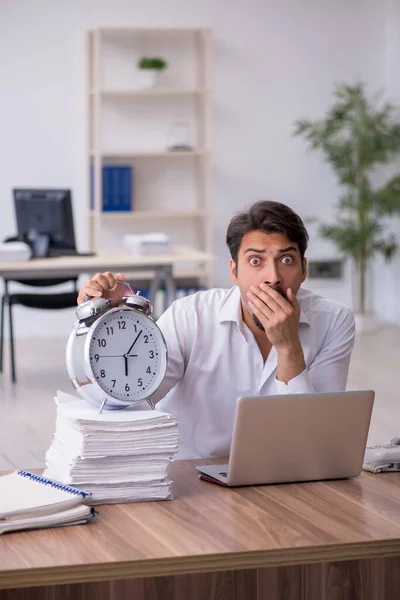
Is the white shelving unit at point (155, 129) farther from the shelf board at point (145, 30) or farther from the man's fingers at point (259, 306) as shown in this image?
the man's fingers at point (259, 306)

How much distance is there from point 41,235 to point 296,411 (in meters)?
4.44

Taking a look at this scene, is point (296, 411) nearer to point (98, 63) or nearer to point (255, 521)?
point (255, 521)

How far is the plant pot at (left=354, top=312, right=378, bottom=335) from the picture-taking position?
8.11 meters

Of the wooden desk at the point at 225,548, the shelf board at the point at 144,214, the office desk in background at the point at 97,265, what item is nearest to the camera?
the wooden desk at the point at 225,548

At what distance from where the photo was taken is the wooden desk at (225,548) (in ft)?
4.81

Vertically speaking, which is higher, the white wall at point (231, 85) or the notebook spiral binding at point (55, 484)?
the white wall at point (231, 85)

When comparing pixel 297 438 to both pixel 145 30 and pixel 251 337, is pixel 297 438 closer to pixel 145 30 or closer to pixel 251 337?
pixel 251 337

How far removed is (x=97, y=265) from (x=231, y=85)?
9.88ft

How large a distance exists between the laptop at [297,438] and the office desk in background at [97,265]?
399cm

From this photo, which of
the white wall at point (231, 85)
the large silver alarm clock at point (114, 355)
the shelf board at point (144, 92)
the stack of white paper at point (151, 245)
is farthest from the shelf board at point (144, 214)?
the large silver alarm clock at point (114, 355)

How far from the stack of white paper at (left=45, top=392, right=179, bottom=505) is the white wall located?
6366mm

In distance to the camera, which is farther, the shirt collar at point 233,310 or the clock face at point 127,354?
the shirt collar at point 233,310

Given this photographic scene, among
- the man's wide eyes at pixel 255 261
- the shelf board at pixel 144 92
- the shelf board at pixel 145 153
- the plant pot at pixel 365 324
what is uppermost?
the shelf board at pixel 144 92

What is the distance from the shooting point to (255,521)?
1.64 metres
